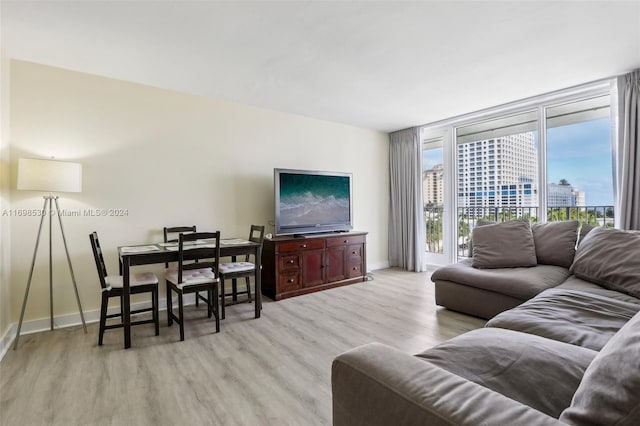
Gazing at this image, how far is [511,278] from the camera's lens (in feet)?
9.17

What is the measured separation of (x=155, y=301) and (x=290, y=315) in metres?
1.28

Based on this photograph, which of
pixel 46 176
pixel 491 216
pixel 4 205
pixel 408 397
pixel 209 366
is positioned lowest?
pixel 209 366

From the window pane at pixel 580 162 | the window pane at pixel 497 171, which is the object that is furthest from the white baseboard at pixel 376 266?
the window pane at pixel 580 162

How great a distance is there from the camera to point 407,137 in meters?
5.32

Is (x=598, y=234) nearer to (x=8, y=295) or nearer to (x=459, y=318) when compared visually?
(x=459, y=318)

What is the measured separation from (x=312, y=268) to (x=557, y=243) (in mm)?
2724

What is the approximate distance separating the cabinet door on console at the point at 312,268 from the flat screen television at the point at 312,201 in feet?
1.11

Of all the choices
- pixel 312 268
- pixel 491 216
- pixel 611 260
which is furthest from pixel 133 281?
pixel 491 216

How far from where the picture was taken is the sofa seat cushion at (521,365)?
1.04 metres

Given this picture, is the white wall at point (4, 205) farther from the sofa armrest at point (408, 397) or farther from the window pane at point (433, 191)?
the window pane at point (433, 191)

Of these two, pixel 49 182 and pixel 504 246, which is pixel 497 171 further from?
pixel 49 182

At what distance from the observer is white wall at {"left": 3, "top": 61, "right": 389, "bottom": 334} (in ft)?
9.23

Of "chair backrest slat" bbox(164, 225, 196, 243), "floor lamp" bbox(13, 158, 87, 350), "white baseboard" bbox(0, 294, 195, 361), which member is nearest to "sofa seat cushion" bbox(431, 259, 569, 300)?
"chair backrest slat" bbox(164, 225, 196, 243)

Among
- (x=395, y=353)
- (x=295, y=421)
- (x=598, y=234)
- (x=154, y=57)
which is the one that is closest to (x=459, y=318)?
(x=598, y=234)
